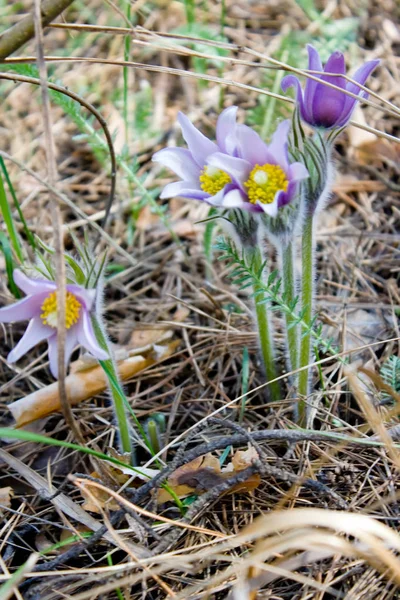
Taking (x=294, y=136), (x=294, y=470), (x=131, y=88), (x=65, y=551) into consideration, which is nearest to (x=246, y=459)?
(x=294, y=470)

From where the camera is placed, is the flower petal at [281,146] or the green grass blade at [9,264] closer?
the flower petal at [281,146]

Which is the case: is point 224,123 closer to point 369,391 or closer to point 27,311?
point 27,311

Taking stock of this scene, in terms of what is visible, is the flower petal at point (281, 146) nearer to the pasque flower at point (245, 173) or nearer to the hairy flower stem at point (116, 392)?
the pasque flower at point (245, 173)

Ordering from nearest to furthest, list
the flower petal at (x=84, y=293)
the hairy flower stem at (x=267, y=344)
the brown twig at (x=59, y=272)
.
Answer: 1. the brown twig at (x=59, y=272)
2. the flower petal at (x=84, y=293)
3. the hairy flower stem at (x=267, y=344)

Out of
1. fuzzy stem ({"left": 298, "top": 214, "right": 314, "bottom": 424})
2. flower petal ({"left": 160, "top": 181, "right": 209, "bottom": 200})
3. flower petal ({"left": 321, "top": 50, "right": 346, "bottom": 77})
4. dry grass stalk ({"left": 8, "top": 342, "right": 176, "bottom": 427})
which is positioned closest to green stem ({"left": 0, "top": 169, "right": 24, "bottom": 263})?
dry grass stalk ({"left": 8, "top": 342, "right": 176, "bottom": 427})

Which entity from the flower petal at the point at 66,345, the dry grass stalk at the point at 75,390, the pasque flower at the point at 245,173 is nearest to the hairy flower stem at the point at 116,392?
the flower petal at the point at 66,345

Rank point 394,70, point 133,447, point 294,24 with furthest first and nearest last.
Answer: point 294,24
point 394,70
point 133,447

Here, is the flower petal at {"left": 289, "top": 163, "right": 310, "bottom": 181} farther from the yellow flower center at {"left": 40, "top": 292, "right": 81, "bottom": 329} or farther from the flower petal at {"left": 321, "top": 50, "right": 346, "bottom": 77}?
the yellow flower center at {"left": 40, "top": 292, "right": 81, "bottom": 329}
